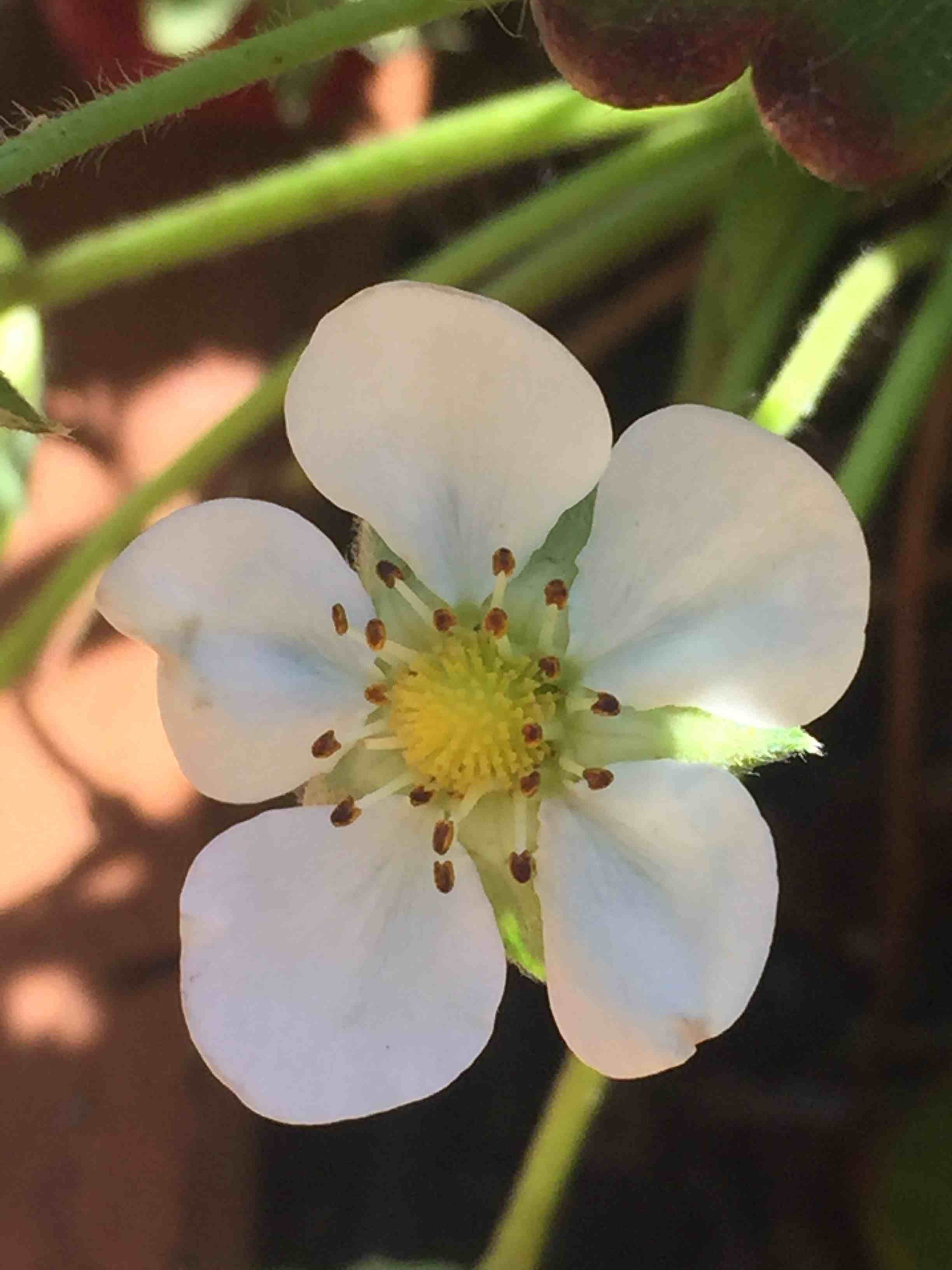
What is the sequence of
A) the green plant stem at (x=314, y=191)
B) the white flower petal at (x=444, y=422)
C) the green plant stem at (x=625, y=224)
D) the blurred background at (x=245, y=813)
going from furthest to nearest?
the blurred background at (x=245, y=813) < the green plant stem at (x=625, y=224) < the green plant stem at (x=314, y=191) < the white flower petal at (x=444, y=422)

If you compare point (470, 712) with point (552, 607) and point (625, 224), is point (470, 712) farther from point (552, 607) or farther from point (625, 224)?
point (625, 224)

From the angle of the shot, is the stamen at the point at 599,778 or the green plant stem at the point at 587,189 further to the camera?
the green plant stem at the point at 587,189

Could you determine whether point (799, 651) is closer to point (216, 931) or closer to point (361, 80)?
point (216, 931)

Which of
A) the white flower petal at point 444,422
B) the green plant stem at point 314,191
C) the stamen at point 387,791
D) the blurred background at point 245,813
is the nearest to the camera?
the white flower petal at point 444,422

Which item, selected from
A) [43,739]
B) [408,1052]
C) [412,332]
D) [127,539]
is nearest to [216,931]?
[408,1052]

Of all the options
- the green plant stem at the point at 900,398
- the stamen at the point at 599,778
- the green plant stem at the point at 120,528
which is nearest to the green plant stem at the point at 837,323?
the green plant stem at the point at 900,398

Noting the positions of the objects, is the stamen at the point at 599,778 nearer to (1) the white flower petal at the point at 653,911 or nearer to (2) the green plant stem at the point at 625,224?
(1) the white flower petal at the point at 653,911

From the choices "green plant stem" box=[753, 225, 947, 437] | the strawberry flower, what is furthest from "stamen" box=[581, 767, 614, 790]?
"green plant stem" box=[753, 225, 947, 437]

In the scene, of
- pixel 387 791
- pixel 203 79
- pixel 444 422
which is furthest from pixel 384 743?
pixel 203 79
